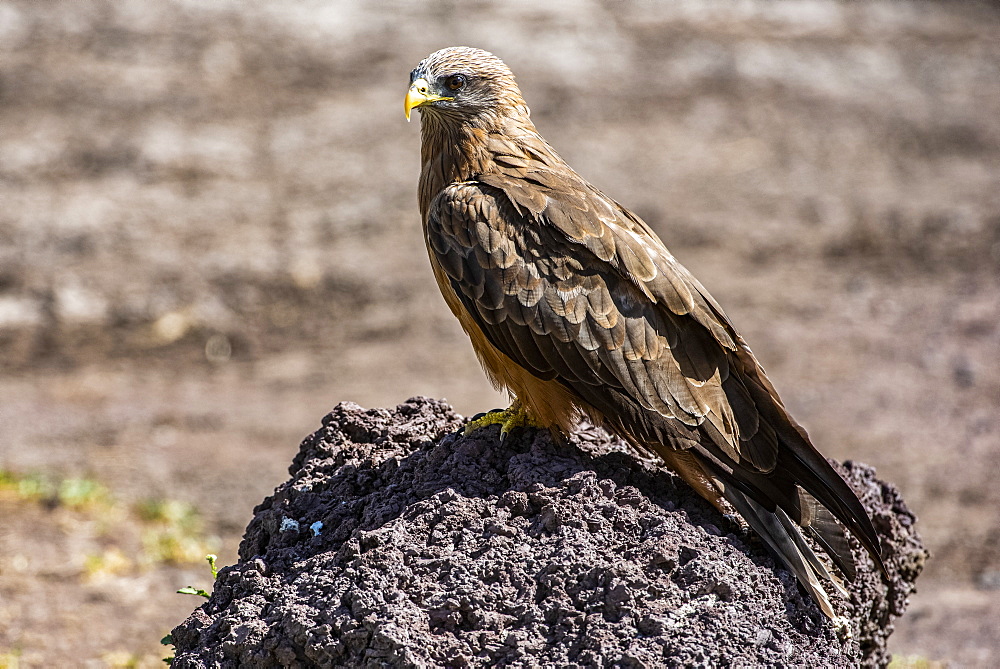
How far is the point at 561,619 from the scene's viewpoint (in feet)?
10.2

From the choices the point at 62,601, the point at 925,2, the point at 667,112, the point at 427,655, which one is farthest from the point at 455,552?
the point at 925,2

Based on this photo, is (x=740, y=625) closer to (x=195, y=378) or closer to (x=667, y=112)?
(x=195, y=378)

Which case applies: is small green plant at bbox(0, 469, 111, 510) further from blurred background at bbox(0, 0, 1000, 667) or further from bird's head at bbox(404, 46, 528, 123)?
bird's head at bbox(404, 46, 528, 123)

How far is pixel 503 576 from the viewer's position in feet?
10.6

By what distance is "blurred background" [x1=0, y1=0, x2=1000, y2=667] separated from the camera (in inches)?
289

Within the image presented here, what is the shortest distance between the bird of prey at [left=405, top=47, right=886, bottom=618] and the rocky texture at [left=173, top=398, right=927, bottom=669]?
0.15 meters

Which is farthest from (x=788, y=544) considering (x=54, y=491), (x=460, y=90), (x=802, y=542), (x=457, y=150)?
(x=54, y=491)

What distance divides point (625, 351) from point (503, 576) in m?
0.94

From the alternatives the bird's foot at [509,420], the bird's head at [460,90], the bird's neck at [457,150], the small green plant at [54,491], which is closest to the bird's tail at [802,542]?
the bird's foot at [509,420]

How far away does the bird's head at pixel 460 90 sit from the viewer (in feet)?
14.1

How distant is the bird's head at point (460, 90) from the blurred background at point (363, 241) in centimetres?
312

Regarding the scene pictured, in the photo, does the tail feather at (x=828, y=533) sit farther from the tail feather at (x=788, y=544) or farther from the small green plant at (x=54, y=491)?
the small green plant at (x=54, y=491)

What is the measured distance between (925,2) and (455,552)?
55.9ft

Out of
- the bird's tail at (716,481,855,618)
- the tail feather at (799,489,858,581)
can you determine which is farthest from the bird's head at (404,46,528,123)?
the tail feather at (799,489,858,581)
